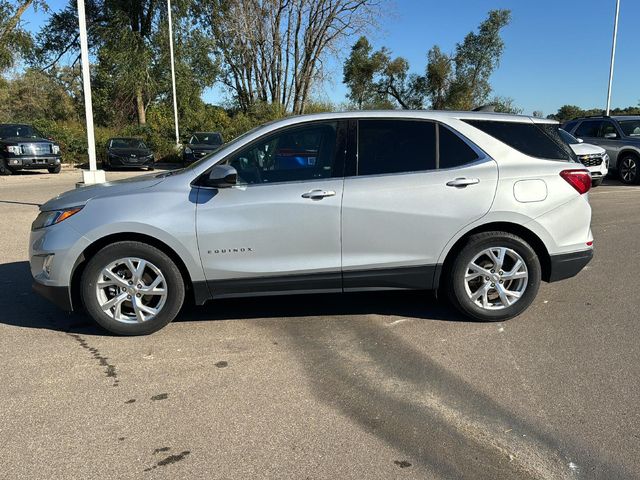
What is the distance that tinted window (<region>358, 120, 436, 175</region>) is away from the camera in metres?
4.35

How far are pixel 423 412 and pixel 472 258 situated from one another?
1655mm

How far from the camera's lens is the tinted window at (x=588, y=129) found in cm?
1516

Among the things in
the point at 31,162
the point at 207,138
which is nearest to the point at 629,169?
the point at 207,138

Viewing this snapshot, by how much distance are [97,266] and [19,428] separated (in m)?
1.42

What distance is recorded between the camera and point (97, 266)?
4.15 meters

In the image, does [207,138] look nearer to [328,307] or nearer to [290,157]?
[328,307]

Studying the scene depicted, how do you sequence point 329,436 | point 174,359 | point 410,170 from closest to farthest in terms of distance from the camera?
point 329,436, point 174,359, point 410,170

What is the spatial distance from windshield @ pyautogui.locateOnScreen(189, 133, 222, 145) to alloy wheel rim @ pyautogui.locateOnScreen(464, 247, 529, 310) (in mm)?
20517

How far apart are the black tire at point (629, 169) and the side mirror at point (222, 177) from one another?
44.7 ft

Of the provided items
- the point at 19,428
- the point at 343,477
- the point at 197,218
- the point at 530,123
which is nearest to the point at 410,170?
the point at 530,123

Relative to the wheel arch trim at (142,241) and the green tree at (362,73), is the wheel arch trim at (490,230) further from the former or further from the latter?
the green tree at (362,73)

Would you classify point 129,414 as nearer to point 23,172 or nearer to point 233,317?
point 233,317

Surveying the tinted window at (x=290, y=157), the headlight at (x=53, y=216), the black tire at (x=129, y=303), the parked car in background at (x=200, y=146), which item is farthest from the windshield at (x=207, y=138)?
the black tire at (x=129, y=303)

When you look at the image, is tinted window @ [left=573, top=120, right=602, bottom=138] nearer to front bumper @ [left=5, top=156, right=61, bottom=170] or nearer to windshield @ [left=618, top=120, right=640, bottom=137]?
windshield @ [left=618, top=120, right=640, bottom=137]
